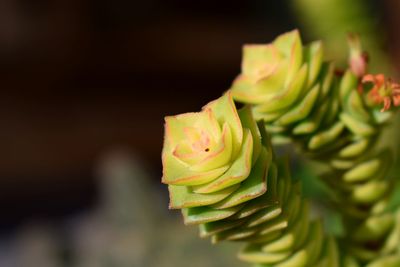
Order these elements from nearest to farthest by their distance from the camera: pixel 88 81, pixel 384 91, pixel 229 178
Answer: pixel 229 178, pixel 384 91, pixel 88 81

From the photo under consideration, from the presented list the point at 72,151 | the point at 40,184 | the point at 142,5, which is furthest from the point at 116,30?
the point at 40,184

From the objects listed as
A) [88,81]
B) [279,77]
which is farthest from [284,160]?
[88,81]

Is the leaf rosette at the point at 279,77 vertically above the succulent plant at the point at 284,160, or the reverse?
the leaf rosette at the point at 279,77

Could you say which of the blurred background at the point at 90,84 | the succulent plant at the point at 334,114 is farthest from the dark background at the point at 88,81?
the succulent plant at the point at 334,114

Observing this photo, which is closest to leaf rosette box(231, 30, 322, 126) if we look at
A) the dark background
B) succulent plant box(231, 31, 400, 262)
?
succulent plant box(231, 31, 400, 262)

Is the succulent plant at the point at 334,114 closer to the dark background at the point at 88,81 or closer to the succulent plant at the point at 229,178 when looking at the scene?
the succulent plant at the point at 229,178

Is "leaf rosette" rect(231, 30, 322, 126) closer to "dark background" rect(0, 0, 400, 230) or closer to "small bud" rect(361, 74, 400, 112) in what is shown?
"small bud" rect(361, 74, 400, 112)

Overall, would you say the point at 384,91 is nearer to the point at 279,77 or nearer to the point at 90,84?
the point at 279,77

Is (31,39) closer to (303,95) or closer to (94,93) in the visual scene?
(94,93)
